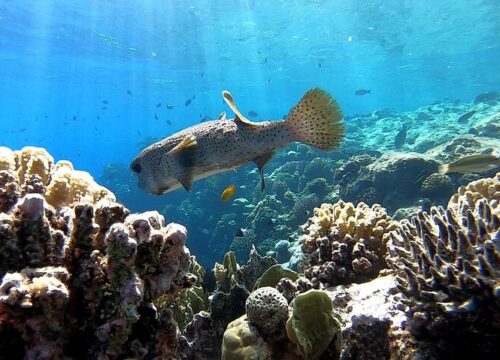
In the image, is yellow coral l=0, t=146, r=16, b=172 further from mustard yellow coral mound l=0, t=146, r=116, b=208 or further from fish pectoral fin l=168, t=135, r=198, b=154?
fish pectoral fin l=168, t=135, r=198, b=154

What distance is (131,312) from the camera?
2.01m

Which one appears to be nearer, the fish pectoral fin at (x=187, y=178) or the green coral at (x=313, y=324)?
the green coral at (x=313, y=324)

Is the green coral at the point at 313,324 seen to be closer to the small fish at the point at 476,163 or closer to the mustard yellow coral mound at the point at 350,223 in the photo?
the mustard yellow coral mound at the point at 350,223

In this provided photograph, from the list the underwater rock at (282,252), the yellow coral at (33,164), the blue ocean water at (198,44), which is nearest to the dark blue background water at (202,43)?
the blue ocean water at (198,44)

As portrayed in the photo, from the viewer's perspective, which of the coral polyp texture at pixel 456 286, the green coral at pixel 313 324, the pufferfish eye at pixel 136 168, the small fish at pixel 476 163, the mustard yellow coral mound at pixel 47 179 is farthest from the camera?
the small fish at pixel 476 163

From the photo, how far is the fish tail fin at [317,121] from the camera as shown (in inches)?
172

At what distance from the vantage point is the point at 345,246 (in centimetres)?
416

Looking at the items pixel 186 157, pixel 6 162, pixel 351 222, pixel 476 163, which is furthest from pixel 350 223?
pixel 476 163

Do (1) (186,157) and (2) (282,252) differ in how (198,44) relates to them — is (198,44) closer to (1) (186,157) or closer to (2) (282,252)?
(2) (282,252)

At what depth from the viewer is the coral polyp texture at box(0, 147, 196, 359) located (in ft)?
5.83

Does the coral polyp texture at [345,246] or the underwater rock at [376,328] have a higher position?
the coral polyp texture at [345,246]

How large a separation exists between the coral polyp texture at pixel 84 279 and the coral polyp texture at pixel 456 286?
5.74 feet

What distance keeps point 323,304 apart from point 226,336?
96 cm

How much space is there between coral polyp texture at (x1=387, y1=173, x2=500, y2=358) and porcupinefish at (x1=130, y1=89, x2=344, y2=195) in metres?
2.01
